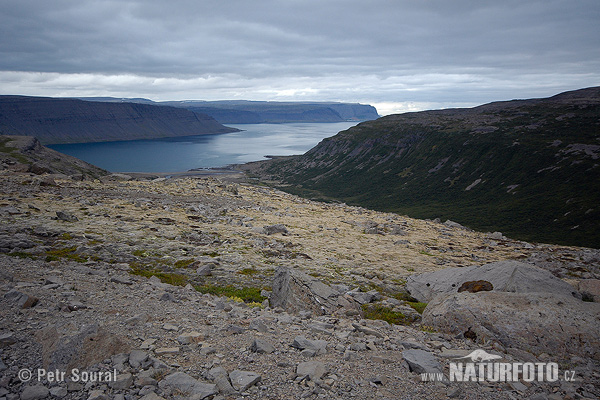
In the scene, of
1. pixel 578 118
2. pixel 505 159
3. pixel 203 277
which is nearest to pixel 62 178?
pixel 203 277

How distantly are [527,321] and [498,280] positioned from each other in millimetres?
5143

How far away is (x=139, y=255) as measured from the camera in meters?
20.9

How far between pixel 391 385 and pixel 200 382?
4.78m

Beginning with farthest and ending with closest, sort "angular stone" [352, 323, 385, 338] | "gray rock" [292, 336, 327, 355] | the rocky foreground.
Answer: "angular stone" [352, 323, 385, 338] → "gray rock" [292, 336, 327, 355] → the rocky foreground

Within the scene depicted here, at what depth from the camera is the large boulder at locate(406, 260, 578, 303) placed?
53.7ft

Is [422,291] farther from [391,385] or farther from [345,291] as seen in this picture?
[391,385]

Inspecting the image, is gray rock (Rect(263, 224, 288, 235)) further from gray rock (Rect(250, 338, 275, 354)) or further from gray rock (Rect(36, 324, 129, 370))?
gray rock (Rect(36, 324, 129, 370))

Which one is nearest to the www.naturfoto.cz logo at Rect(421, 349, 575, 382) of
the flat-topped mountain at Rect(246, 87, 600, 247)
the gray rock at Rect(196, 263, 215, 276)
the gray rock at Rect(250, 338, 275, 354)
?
the gray rock at Rect(250, 338, 275, 354)

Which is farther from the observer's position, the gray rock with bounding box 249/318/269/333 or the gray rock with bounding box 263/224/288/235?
the gray rock with bounding box 263/224/288/235

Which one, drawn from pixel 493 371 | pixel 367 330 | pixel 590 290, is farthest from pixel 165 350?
pixel 590 290

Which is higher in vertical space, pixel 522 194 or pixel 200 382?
pixel 200 382

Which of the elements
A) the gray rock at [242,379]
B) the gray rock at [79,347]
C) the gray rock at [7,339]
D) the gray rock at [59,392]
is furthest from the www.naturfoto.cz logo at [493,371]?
the gray rock at [7,339]

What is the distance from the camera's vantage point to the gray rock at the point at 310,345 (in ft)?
33.2

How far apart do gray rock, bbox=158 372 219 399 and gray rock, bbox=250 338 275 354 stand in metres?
1.90
